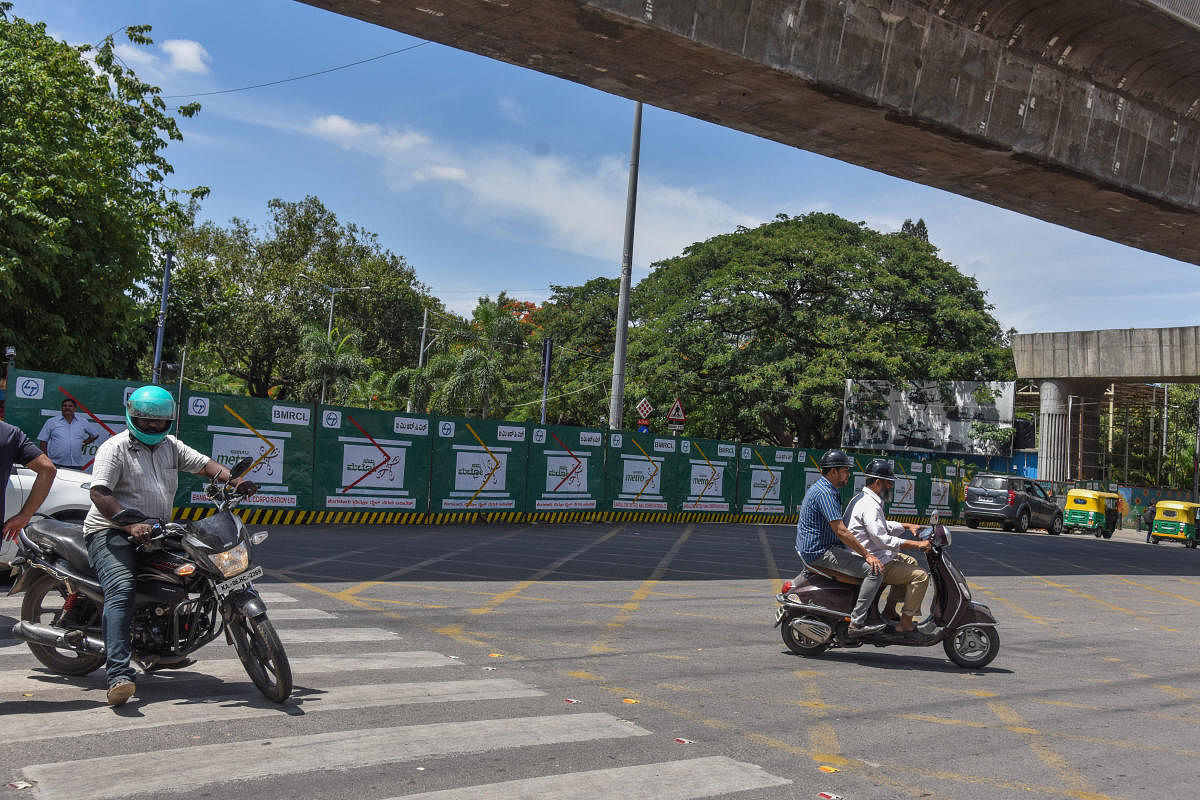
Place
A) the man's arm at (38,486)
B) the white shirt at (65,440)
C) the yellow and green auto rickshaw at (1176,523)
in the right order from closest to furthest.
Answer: the man's arm at (38,486) < the white shirt at (65,440) < the yellow and green auto rickshaw at (1176,523)

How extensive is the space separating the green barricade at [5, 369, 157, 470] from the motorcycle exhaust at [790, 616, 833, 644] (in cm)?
1185

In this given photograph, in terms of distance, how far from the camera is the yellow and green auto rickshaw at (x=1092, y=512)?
111ft

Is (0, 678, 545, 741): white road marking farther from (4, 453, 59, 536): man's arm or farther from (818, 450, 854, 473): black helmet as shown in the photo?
(818, 450, 854, 473): black helmet

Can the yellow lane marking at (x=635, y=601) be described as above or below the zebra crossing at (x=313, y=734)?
below

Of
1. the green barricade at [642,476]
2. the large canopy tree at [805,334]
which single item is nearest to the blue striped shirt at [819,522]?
the green barricade at [642,476]

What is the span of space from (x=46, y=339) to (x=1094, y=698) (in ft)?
77.7

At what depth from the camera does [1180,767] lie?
217 inches

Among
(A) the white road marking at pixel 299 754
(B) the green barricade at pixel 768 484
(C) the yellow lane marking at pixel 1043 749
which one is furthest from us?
(B) the green barricade at pixel 768 484

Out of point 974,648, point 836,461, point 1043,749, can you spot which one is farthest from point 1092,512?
point 1043,749

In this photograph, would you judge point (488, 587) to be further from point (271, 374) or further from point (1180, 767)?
point (271, 374)

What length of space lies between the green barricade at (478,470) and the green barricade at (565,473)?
1.31 ft

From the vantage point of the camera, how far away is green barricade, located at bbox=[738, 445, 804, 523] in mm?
28594

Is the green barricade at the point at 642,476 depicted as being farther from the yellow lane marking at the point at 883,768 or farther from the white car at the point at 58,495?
the yellow lane marking at the point at 883,768

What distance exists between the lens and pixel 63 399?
16500 millimetres
